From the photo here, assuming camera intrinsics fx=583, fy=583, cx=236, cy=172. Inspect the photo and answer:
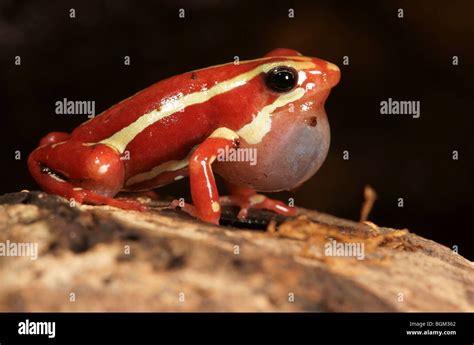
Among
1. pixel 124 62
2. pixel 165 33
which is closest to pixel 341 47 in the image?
pixel 165 33

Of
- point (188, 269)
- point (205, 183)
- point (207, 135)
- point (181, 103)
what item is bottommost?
point (188, 269)

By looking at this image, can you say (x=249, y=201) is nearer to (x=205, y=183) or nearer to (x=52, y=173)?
(x=205, y=183)

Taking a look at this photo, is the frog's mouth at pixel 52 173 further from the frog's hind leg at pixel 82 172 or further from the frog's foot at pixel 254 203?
the frog's foot at pixel 254 203

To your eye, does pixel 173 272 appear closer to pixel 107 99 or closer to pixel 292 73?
pixel 292 73

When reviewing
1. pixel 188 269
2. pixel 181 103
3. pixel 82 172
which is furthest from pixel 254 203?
pixel 188 269

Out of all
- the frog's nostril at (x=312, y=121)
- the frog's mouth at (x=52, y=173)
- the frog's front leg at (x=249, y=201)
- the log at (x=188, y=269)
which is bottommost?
the log at (x=188, y=269)

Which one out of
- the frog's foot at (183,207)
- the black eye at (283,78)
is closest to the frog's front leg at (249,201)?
the frog's foot at (183,207)

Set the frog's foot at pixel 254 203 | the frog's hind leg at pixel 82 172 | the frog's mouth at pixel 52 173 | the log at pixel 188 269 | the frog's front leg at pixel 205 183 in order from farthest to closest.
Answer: the frog's foot at pixel 254 203 < the frog's mouth at pixel 52 173 < the frog's hind leg at pixel 82 172 < the frog's front leg at pixel 205 183 < the log at pixel 188 269

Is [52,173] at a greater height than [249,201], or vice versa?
[52,173]
